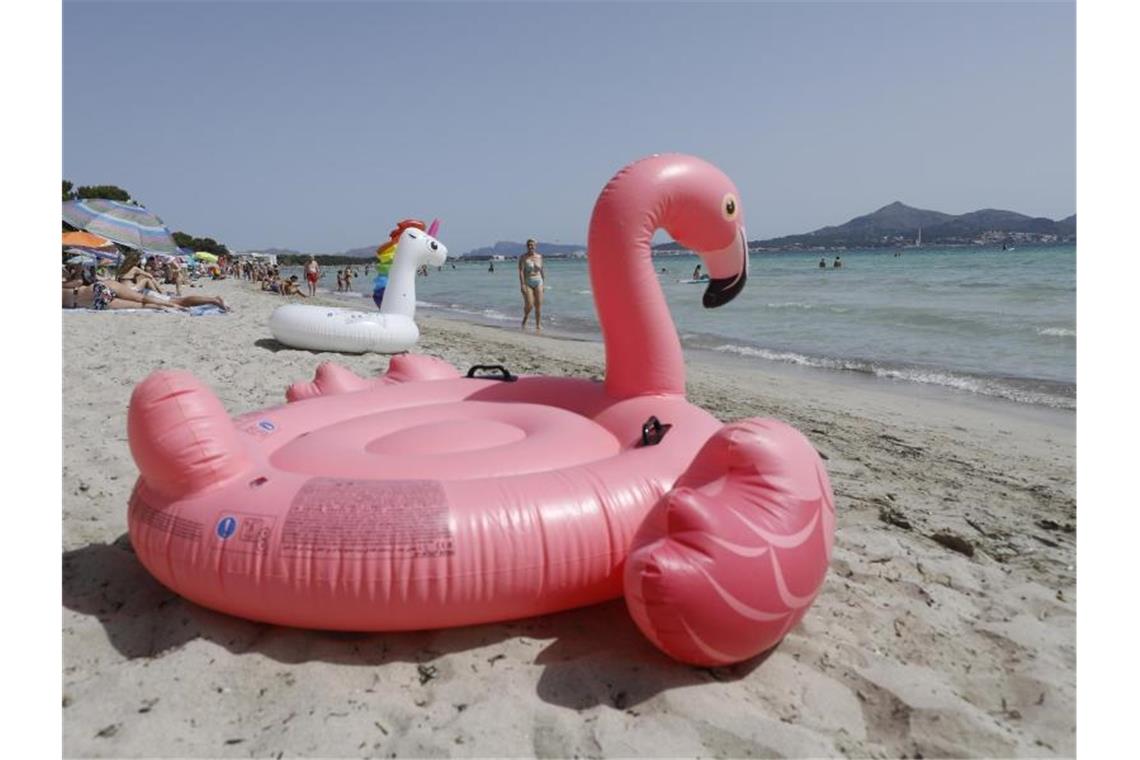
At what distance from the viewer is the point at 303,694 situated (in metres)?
2.17

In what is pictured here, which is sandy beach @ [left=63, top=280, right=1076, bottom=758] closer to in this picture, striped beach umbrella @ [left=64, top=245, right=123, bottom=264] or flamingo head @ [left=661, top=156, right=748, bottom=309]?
flamingo head @ [left=661, top=156, right=748, bottom=309]

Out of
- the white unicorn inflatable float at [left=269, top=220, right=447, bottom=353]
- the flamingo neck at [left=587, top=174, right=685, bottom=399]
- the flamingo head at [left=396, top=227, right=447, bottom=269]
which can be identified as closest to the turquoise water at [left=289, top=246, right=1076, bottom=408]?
the flamingo head at [left=396, top=227, right=447, bottom=269]

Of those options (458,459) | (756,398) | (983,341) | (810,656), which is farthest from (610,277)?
(983,341)

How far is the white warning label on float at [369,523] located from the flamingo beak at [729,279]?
6.14ft

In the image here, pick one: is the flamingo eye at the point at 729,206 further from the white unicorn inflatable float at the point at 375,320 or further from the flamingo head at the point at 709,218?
the white unicorn inflatable float at the point at 375,320

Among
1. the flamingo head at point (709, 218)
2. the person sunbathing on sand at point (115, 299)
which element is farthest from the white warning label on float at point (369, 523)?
the person sunbathing on sand at point (115, 299)

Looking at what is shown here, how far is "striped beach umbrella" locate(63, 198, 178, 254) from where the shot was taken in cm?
1300

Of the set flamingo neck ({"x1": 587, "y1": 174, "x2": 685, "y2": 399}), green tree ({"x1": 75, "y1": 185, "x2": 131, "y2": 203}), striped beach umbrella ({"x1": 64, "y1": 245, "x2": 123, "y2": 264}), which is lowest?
flamingo neck ({"x1": 587, "y1": 174, "x2": 685, "y2": 399})

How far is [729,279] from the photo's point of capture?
374 cm

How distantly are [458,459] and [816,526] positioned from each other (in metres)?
1.27

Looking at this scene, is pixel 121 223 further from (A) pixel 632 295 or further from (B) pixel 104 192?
(B) pixel 104 192

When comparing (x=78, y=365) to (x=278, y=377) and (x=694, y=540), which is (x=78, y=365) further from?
(x=694, y=540)

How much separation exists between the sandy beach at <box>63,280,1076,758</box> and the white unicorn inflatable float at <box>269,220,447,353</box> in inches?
162

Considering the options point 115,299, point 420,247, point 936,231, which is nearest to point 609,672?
point 420,247
